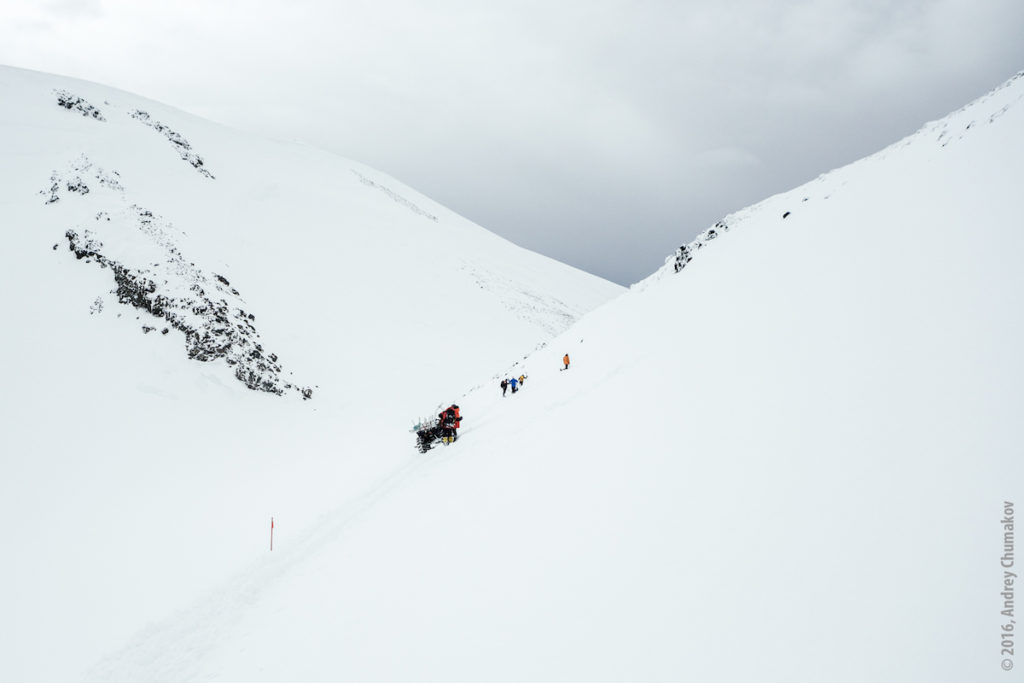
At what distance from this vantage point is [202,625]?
1104 cm

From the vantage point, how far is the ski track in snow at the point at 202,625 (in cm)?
984

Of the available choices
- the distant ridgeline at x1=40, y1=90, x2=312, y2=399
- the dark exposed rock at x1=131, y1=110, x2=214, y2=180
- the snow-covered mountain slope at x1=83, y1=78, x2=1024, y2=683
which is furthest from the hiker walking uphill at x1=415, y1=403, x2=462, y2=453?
the dark exposed rock at x1=131, y1=110, x2=214, y2=180

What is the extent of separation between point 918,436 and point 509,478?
770cm

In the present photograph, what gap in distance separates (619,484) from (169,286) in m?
27.4

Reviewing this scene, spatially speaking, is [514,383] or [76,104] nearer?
[514,383]

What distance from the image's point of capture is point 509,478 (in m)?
10.9

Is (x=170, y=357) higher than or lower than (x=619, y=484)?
higher

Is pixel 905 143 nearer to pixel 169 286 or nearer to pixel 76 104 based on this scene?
pixel 169 286

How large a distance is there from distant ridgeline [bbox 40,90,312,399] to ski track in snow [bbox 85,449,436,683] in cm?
1414

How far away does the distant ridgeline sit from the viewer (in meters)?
24.1

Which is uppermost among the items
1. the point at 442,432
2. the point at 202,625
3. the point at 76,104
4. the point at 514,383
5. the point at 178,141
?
the point at 76,104

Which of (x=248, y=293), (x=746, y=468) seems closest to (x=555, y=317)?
(x=248, y=293)

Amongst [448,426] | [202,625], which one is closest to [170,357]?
[448,426]

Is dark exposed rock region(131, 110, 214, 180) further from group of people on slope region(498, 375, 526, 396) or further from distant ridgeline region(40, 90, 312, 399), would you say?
group of people on slope region(498, 375, 526, 396)
